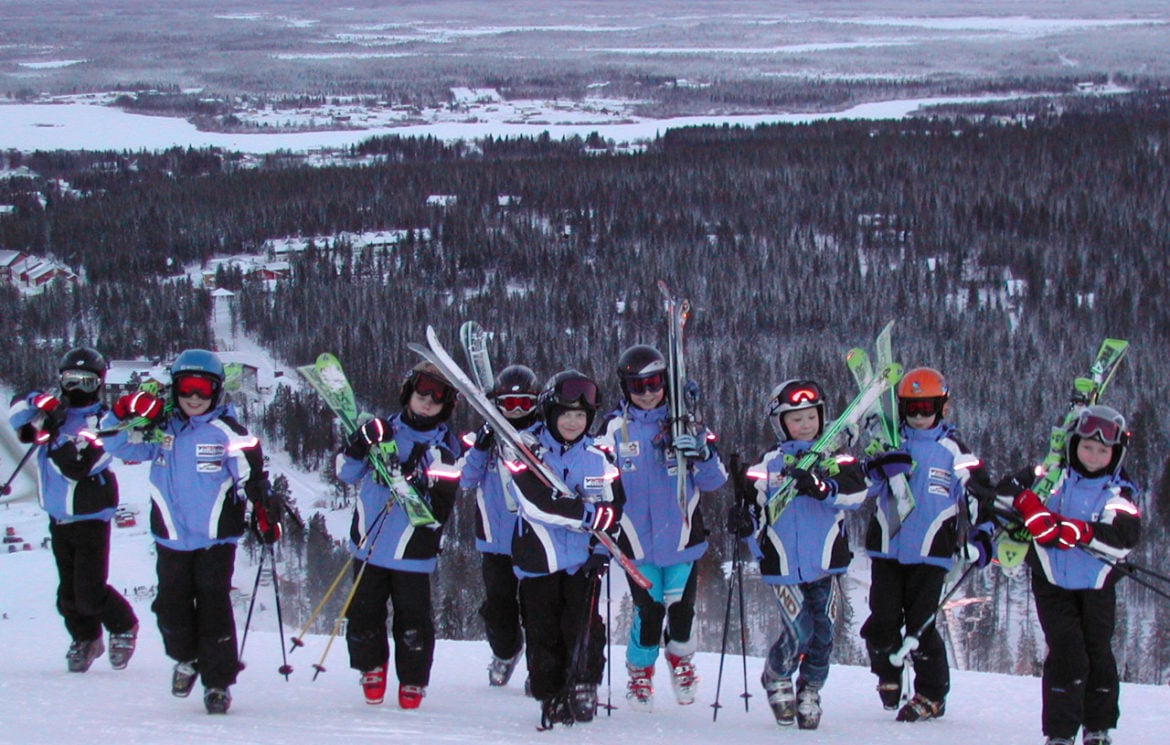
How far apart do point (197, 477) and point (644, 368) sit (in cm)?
205

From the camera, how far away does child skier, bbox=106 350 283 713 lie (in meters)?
5.47

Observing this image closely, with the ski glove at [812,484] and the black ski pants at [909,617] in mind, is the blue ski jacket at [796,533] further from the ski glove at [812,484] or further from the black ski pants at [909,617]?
the black ski pants at [909,617]

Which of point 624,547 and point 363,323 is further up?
point 624,547

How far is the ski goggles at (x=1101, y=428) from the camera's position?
5113 mm

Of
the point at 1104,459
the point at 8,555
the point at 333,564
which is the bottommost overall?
the point at 333,564

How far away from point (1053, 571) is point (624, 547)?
188 cm

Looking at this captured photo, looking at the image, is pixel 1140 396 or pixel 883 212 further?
pixel 883 212

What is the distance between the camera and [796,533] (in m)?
5.61

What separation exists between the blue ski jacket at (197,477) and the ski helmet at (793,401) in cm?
231

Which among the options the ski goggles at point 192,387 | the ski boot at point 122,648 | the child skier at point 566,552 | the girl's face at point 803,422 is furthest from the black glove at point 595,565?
the ski boot at point 122,648

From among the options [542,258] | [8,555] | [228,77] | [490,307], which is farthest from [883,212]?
[228,77]

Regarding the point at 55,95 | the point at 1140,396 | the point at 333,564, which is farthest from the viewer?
the point at 55,95

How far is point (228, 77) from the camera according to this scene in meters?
188

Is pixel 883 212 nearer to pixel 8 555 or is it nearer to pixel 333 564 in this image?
pixel 333 564
